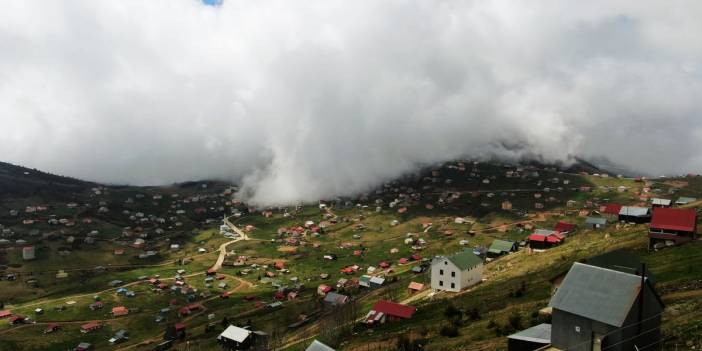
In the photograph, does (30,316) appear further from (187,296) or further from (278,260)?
(278,260)

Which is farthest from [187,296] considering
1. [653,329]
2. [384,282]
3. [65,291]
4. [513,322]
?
[653,329]

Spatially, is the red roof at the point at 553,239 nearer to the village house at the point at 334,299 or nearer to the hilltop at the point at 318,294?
the hilltop at the point at 318,294

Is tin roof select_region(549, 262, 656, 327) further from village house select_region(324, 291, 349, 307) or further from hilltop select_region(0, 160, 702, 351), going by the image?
village house select_region(324, 291, 349, 307)

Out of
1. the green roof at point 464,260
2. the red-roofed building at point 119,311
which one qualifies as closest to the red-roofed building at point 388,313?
the green roof at point 464,260

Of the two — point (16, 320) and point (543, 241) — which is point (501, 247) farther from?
point (16, 320)

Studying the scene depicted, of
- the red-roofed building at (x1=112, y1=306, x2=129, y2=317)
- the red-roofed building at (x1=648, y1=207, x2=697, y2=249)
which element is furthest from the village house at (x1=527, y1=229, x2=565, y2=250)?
the red-roofed building at (x1=112, y1=306, x2=129, y2=317)

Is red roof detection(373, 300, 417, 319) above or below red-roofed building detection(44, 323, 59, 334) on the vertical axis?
above
